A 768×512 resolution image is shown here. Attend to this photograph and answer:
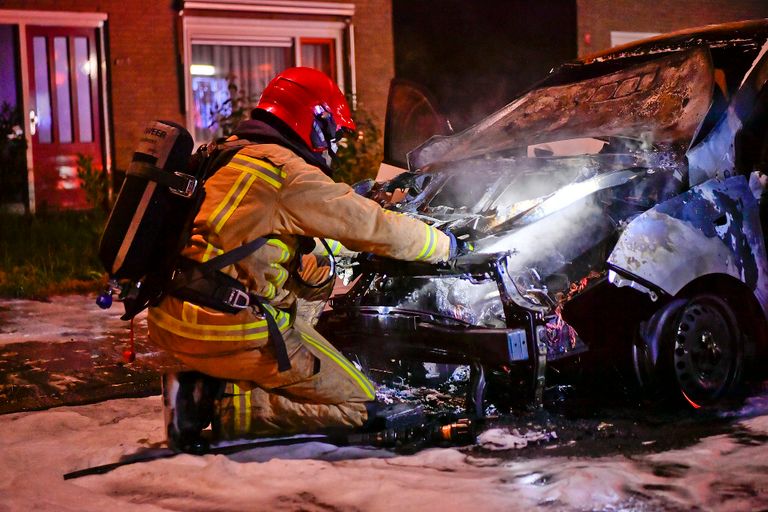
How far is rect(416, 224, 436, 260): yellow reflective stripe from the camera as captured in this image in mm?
3836

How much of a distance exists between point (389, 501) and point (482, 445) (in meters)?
0.85

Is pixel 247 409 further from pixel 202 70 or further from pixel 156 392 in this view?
pixel 202 70

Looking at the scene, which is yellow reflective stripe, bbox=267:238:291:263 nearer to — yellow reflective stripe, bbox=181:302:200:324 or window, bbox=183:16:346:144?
yellow reflective stripe, bbox=181:302:200:324

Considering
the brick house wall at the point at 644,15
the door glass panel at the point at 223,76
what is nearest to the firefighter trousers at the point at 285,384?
the door glass panel at the point at 223,76

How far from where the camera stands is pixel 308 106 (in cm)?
399

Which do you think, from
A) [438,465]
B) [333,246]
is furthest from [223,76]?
[438,465]

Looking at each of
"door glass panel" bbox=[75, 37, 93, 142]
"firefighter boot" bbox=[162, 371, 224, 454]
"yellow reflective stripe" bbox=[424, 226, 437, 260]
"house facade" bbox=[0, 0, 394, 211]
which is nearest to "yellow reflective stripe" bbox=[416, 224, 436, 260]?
"yellow reflective stripe" bbox=[424, 226, 437, 260]

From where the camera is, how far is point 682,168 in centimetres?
439

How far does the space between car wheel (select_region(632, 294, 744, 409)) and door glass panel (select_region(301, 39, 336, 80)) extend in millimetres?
9035

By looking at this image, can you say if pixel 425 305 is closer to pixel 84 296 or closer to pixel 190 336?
pixel 190 336

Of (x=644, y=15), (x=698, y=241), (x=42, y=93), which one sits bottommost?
(x=698, y=241)

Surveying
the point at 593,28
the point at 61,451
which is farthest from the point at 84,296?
the point at 593,28

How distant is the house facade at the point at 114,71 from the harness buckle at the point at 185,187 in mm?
7807

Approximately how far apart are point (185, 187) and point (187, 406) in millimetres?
971
